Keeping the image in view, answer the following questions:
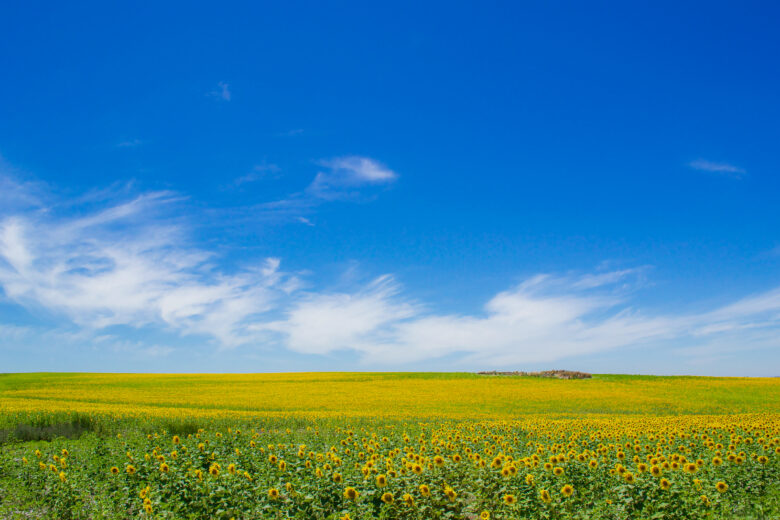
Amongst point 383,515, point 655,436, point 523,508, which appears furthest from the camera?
point 655,436

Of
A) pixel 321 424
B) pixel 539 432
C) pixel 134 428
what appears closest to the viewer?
pixel 539 432

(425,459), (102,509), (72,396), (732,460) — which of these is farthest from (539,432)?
(72,396)

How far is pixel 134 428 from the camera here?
1984 cm

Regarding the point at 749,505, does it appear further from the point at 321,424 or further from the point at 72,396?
the point at 72,396

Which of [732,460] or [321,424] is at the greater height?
[732,460]

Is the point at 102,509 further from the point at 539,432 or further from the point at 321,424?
the point at 321,424

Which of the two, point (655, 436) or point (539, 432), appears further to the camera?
point (539, 432)

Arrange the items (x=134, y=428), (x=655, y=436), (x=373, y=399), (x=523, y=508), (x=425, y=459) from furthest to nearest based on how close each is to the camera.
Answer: (x=373, y=399)
(x=134, y=428)
(x=655, y=436)
(x=425, y=459)
(x=523, y=508)

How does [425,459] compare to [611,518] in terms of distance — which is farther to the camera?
[425,459]

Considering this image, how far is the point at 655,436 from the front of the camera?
555 inches

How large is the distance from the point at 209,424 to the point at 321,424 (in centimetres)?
467

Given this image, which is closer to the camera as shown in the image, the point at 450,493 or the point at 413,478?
the point at 450,493

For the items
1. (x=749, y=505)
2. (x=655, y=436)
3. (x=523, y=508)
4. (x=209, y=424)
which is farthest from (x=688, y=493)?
(x=209, y=424)

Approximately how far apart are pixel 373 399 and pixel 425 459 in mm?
28407
